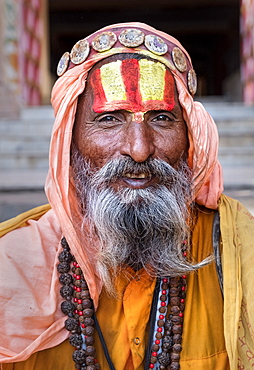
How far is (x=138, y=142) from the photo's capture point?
1609 mm

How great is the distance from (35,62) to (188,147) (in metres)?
6.80

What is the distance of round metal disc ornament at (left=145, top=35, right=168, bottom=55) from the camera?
1.74 m

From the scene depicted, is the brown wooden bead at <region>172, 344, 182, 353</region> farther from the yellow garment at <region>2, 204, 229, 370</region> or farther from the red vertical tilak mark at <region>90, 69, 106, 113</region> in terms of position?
the red vertical tilak mark at <region>90, 69, 106, 113</region>

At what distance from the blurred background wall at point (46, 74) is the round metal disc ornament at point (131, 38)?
5.77ft

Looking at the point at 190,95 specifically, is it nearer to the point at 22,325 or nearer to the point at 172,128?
the point at 172,128

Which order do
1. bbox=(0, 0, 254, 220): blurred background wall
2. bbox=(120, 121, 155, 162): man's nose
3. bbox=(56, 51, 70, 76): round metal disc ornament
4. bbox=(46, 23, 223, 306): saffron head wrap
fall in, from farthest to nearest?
bbox=(0, 0, 254, 220): blurred background wall
bbox=(56, 51, 70, 76): round metal disc ornament
bbox=(46, 23, 223, 306): saffron head wrap
bbox=(120, 121, 155, 162): man's nose

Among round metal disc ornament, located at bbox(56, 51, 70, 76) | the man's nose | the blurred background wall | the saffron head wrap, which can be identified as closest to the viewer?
the man's nose

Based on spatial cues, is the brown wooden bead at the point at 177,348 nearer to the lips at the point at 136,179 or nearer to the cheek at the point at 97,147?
the lips at the point at 136,179

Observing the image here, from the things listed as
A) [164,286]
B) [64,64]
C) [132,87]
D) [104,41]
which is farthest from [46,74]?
[164,286]

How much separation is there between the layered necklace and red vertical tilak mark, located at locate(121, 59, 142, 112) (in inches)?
23.4

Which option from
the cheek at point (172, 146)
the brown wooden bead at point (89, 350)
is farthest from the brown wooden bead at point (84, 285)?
the cheek at point (172, 146)

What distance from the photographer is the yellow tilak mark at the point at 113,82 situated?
1688 millimetres

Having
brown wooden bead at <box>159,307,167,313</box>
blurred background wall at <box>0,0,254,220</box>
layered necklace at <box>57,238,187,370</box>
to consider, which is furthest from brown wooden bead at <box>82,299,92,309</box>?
blurred background wall at <box>0,0,254,220</box>

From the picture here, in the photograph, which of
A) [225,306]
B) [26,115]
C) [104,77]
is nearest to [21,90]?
[26,115]
